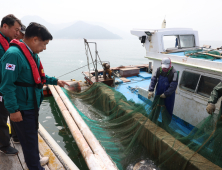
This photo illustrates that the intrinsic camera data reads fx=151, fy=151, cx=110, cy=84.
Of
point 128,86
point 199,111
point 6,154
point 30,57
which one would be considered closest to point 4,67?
point 30,57

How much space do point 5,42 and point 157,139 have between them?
3.39 meters

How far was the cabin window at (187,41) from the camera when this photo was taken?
231 inches

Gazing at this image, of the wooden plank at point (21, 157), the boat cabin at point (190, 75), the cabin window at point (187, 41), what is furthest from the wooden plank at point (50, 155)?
the cabin window at point (187, 41)

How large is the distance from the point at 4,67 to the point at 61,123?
5141 mm

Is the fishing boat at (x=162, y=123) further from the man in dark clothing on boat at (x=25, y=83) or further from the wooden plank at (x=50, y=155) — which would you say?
the man in dark clothing on boat at (x=25, y=83)

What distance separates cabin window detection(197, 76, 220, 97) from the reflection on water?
3874 millimetres

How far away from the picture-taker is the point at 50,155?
104 inches

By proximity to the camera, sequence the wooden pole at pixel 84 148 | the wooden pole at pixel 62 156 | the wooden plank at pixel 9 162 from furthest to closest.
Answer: the wooden pole at pixel 84 148
the wooden pole at pixel 62 156
the wooden plank at pixel 9 162

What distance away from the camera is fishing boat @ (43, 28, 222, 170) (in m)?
2.74

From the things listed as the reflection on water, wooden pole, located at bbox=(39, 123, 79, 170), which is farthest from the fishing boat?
the reflection on water

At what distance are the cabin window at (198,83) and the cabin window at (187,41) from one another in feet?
6.23

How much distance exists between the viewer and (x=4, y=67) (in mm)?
1666

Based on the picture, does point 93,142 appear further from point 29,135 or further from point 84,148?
point 29,135

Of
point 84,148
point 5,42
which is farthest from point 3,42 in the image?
point 84,148
